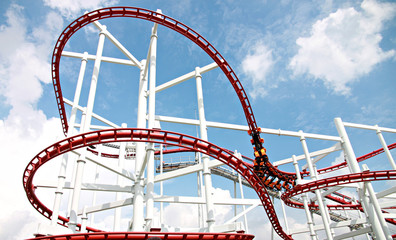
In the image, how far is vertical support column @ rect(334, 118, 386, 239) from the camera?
10.3 metres

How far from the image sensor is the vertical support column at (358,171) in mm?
10266

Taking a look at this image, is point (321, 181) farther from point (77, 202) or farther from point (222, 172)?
point (77, 202)

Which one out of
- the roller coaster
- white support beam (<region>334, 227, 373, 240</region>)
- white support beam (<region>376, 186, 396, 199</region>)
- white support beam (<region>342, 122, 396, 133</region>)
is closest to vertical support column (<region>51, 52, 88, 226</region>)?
the roller coaster

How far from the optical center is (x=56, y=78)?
38.3ft

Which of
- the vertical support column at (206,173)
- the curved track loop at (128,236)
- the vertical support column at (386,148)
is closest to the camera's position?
the curved track loop at (128,236)

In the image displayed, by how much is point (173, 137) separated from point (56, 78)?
6681mm

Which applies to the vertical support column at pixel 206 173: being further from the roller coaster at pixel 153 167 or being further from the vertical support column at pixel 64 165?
the vertical support column at pixel 64 165

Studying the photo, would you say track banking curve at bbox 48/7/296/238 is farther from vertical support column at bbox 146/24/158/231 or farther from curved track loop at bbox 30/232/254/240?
curved track loop at bbox 30/232/254/240

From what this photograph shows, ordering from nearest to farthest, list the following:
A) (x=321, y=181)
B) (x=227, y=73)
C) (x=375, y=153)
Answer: (x=321, y=181) → (x=227, y=73) → (x=375, y=153)

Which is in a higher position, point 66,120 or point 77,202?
point 66,120

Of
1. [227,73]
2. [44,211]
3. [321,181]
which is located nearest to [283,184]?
[321,181]

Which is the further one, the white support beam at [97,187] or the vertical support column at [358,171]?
the vertical support column at [358,171]

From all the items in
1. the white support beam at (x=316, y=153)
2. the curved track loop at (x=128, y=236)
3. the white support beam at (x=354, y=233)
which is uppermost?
the white support beam at (x=316, y=153)

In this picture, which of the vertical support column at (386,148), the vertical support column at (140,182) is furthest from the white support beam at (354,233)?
the vertical support column at (140,182)
